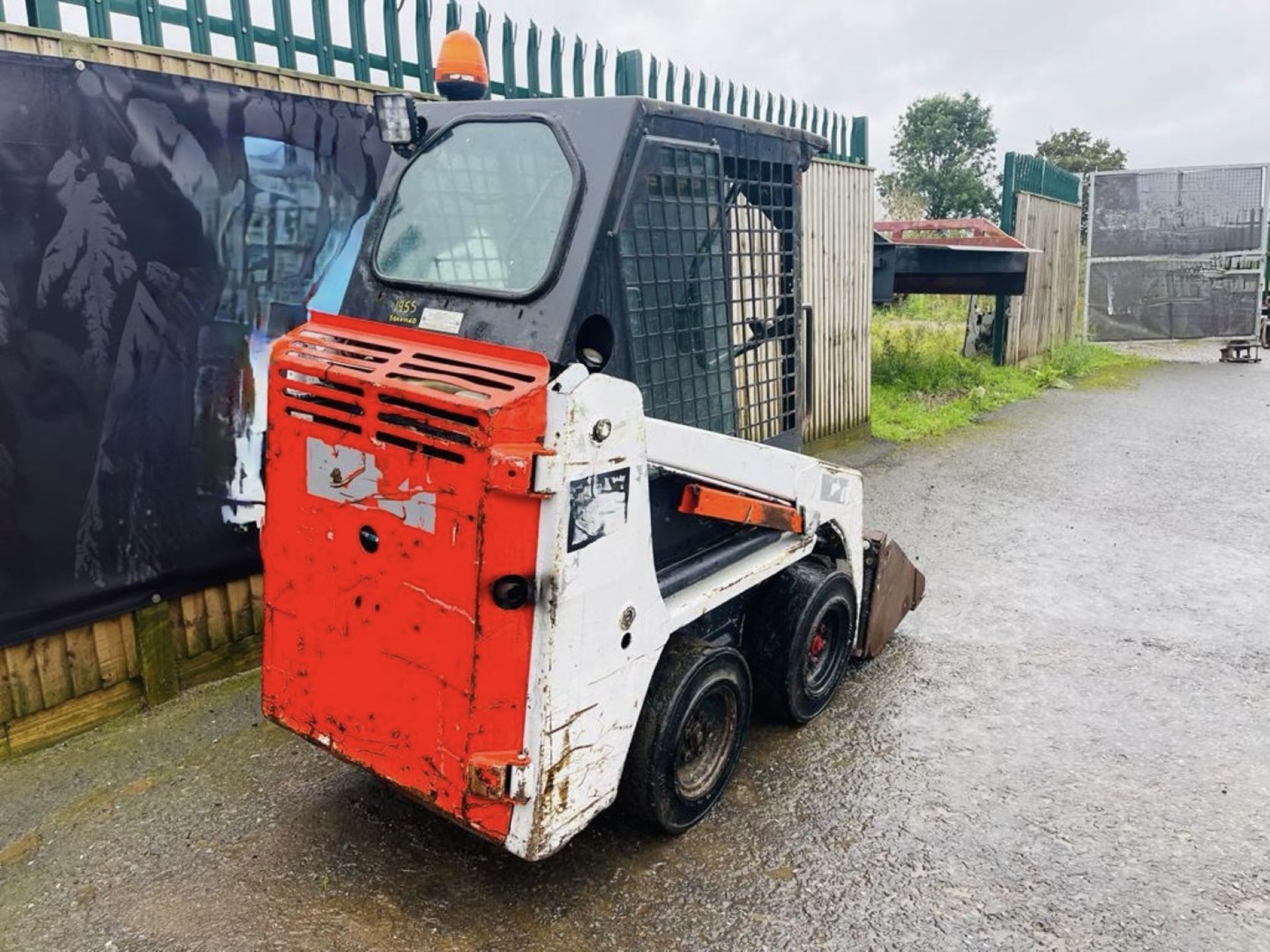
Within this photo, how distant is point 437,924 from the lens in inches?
106

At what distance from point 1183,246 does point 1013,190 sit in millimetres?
3959

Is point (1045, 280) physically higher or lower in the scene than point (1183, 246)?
lower

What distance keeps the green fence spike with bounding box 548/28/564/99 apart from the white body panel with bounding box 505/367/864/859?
10.9 ft

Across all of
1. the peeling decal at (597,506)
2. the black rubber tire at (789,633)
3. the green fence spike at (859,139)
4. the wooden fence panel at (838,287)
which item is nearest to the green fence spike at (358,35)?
the peeling decal at (597,506)

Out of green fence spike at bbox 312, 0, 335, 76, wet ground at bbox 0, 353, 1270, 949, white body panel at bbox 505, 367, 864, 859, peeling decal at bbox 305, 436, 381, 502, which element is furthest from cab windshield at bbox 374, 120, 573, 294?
wet ground at bbox 0, 353, 1270, 949

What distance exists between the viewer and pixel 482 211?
2.87 metres

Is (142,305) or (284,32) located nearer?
(142,305)

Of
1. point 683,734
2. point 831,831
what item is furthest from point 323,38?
point 831,831

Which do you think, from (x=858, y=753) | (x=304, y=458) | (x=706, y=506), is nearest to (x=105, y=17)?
(x=304, y=458)

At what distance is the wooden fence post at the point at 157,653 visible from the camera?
383 centimetres

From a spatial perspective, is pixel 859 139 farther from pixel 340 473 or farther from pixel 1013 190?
pixel 340 473

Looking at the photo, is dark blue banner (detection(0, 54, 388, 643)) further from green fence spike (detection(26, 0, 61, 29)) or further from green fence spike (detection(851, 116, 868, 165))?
green fence spike (detection(851, 116, 868, 165))

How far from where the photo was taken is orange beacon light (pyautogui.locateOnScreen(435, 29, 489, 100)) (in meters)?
3.44

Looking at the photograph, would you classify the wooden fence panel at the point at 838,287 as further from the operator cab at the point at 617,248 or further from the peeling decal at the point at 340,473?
the peeling decal at the point at 340,473
